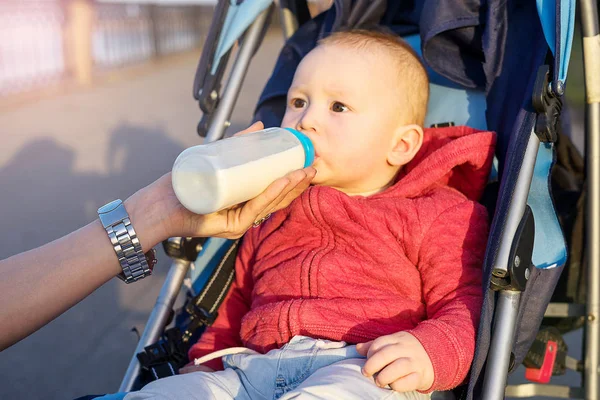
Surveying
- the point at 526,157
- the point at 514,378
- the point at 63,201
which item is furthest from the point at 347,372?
the point at 63,201

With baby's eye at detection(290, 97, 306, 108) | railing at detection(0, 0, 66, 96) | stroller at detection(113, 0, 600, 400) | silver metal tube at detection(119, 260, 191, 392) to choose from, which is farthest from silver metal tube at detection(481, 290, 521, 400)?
railing at detection(0, 0, 66, 96)

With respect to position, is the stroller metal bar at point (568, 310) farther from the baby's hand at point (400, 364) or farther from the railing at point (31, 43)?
the railing at point (31, 43)

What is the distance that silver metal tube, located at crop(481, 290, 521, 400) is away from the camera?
1457mm

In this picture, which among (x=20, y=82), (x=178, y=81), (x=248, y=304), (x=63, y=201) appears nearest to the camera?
(x=248, y=304)

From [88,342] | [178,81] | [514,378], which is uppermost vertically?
[178,81]

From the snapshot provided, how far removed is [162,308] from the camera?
2029 millimetres

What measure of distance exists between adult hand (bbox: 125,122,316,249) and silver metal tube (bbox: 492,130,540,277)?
434 millimetres

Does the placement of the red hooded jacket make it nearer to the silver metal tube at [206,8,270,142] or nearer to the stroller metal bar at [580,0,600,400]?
the stroller metal bar at [580,0,600,400]

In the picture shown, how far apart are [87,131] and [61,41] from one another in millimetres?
2907

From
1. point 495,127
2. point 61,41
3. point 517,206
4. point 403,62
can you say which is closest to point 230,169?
point 517,206

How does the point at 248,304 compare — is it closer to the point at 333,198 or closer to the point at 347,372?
the point at 333,198

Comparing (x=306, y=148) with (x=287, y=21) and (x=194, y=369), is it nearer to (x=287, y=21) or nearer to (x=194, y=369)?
(x=194, y=369)

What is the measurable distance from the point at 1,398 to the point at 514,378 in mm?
1844

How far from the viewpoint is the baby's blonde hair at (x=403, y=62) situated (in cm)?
186
